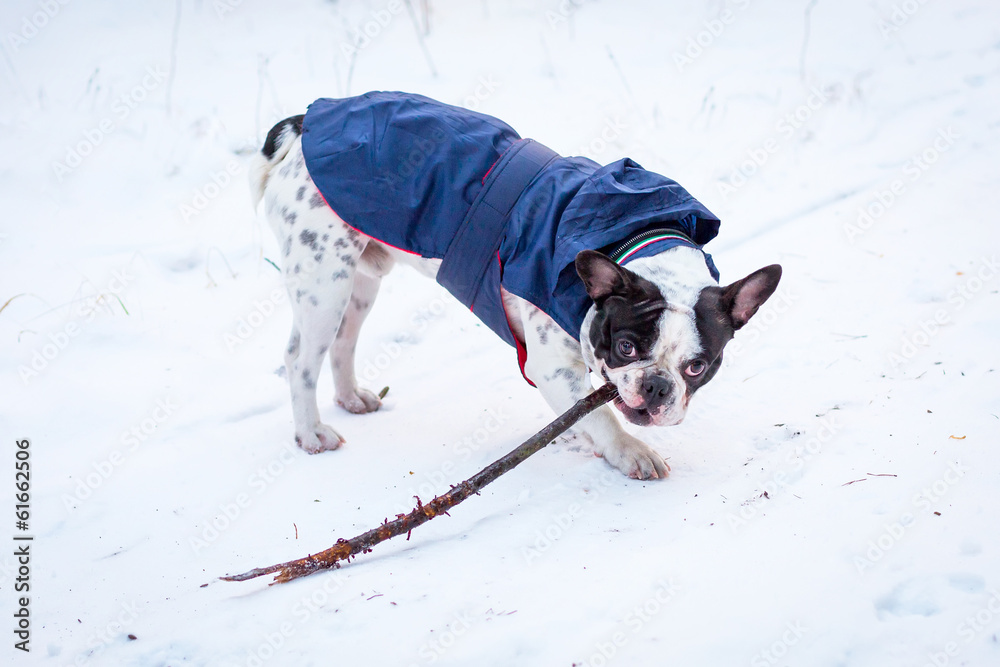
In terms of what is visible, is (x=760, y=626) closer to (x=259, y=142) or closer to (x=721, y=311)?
(x=721, y=311)

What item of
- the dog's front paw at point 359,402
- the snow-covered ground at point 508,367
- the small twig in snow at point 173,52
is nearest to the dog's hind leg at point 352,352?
the dog's front paw at point 359,402

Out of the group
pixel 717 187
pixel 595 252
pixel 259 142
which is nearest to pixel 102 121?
pixel 259 142

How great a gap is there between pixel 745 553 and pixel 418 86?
6.28 metres

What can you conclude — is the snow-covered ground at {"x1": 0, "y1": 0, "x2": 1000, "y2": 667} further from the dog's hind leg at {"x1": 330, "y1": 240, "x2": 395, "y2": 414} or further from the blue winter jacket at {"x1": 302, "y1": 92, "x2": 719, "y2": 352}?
the blue winter jacket at {"x1": 302, "y1": 92, "x2": 719, "y2": 352}

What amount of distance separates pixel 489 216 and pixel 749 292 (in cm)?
112

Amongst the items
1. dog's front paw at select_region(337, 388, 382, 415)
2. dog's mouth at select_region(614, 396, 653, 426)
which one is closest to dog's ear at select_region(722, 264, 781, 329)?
dog's mouth at select_region(614, 396, 653, 426)

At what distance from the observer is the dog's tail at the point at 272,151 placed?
4.02 m

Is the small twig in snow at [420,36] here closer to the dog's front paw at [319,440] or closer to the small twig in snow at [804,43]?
the small twig in snow at [804,43]

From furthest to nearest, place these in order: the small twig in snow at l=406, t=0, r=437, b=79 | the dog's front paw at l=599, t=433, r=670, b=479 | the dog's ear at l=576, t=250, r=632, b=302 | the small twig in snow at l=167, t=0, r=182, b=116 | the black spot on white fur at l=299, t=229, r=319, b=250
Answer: the small twig in snow at l=406, t=0, r=437, b=79 < the small twig in snow at l=167, t=0, r=182, b=116 < the black spot on white fur at l=299, t=229, r=319, b=250 < the dog's front paw at l=599, t=433, r=670, b=479 < the dog's ear at l=576, t=250, r=632, b=302

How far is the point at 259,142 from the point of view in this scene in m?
7.01

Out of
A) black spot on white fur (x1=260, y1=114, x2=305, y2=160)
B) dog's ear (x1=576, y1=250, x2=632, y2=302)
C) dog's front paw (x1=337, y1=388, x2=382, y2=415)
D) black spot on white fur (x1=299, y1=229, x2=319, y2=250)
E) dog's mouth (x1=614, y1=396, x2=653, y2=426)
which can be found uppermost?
dog's ear (x1=576, y1=250, x2=632, y2=302)

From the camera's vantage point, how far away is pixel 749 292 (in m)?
3.01

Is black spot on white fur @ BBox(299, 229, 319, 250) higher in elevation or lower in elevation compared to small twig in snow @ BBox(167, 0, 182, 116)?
higher

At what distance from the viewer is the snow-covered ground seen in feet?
8.05
